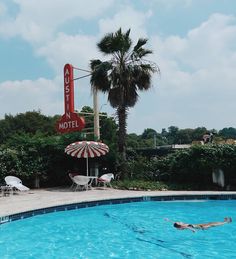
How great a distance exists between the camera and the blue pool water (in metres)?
7.90

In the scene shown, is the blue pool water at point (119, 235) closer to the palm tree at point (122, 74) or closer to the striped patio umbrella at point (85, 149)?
the striped patio umbrella at point (85, 149)

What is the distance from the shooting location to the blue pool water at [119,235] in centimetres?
790

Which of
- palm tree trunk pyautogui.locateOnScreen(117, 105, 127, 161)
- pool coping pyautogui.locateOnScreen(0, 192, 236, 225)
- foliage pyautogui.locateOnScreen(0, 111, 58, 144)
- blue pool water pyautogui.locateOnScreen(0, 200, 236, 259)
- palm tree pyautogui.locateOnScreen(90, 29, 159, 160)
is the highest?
foliage pyautogui.locateOnScreen(0, 111, 58, 144)

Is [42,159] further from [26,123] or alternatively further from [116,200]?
[26,123]

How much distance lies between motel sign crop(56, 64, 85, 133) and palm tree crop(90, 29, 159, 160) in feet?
7.67

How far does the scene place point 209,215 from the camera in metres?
11.9

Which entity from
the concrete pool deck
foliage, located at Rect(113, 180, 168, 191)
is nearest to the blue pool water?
the concrete pool deck

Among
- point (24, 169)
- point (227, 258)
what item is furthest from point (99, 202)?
point (227, 258)

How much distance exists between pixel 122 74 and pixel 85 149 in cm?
411

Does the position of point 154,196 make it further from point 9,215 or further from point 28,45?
point 28,45

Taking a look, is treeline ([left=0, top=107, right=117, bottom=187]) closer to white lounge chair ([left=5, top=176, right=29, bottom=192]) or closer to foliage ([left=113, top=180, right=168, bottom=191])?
white lounge chair ([left=5, top=176, right=29, bottom=192])

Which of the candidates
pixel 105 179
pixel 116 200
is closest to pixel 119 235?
pixel 116 200

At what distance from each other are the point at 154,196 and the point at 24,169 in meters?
6.62

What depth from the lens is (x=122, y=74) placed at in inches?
706
